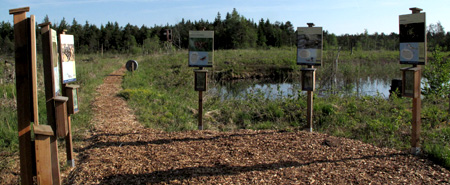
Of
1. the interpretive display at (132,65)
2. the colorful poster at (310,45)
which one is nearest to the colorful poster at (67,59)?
the colorful poster at (310,45)

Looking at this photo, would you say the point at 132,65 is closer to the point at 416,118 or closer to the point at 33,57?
the point at 416,118

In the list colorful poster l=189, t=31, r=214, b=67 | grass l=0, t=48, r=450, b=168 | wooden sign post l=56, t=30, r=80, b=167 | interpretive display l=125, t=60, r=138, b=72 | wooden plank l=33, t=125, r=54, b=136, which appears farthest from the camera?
interpretive display l=125, t=60, r=138, b=72

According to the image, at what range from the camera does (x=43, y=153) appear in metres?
3.33

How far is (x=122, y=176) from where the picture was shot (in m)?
4.43

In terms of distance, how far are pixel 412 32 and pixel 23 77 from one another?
4919mm

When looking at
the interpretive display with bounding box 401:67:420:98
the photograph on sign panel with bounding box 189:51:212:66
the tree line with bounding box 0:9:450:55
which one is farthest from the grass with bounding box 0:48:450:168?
the tree line with bounding box 0:9:450:55

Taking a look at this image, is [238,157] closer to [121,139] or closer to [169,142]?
[169,142]

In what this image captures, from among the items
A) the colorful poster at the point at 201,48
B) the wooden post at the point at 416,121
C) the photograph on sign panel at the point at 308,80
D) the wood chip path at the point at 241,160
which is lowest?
the wood chip path at the point at 241,160

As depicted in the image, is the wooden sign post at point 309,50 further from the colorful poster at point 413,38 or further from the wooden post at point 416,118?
the wooden post at point 416,118

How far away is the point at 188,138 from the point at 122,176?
179cm

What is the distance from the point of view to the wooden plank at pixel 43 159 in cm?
329

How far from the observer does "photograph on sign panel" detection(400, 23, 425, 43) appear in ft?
16.9

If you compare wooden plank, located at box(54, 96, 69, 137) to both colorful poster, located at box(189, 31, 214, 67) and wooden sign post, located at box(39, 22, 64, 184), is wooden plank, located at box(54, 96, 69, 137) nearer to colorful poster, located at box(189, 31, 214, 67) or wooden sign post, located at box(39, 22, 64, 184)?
wooden sign post, located at box(39, 22, 64, 184)

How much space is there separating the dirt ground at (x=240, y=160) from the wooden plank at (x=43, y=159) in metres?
0.97
